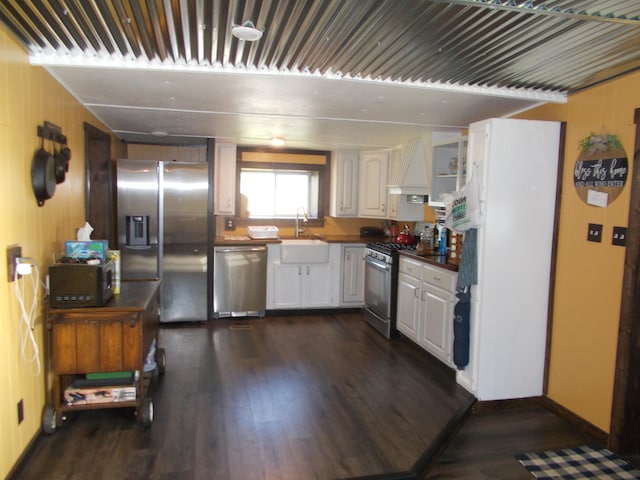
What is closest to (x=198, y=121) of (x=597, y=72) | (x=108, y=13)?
(x=108, y=13)

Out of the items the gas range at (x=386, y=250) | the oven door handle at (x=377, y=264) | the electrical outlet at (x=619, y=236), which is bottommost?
Result: the oven door handle at (x=377, y=264)

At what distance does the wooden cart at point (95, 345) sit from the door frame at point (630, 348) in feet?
9.41

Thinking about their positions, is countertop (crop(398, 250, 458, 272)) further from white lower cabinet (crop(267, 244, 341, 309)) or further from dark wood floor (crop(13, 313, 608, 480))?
white lower cabinet (crop(267, 244, 341, 309))

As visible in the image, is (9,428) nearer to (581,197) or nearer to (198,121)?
(198,121)

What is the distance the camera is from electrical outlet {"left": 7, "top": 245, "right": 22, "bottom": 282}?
2334 mm

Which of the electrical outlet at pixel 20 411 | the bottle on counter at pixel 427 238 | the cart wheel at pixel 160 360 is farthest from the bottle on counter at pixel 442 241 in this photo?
the electrical outlet at pixel 20 411

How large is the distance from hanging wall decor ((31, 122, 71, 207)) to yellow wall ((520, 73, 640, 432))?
11.1ft

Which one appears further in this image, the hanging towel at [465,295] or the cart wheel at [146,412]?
the hanging towel at [465,295]

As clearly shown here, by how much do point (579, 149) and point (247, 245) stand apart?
360 cm

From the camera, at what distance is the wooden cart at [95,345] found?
9.03ft

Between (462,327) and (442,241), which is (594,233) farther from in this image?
(442,241)

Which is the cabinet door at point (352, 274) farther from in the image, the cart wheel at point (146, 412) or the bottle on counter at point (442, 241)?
the cart wheel at point (146, 412)

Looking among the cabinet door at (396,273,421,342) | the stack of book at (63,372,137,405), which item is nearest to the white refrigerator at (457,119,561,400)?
the cabinet door at (396,273,421,342)

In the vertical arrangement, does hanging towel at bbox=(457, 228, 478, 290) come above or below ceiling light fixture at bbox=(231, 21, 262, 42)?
below
